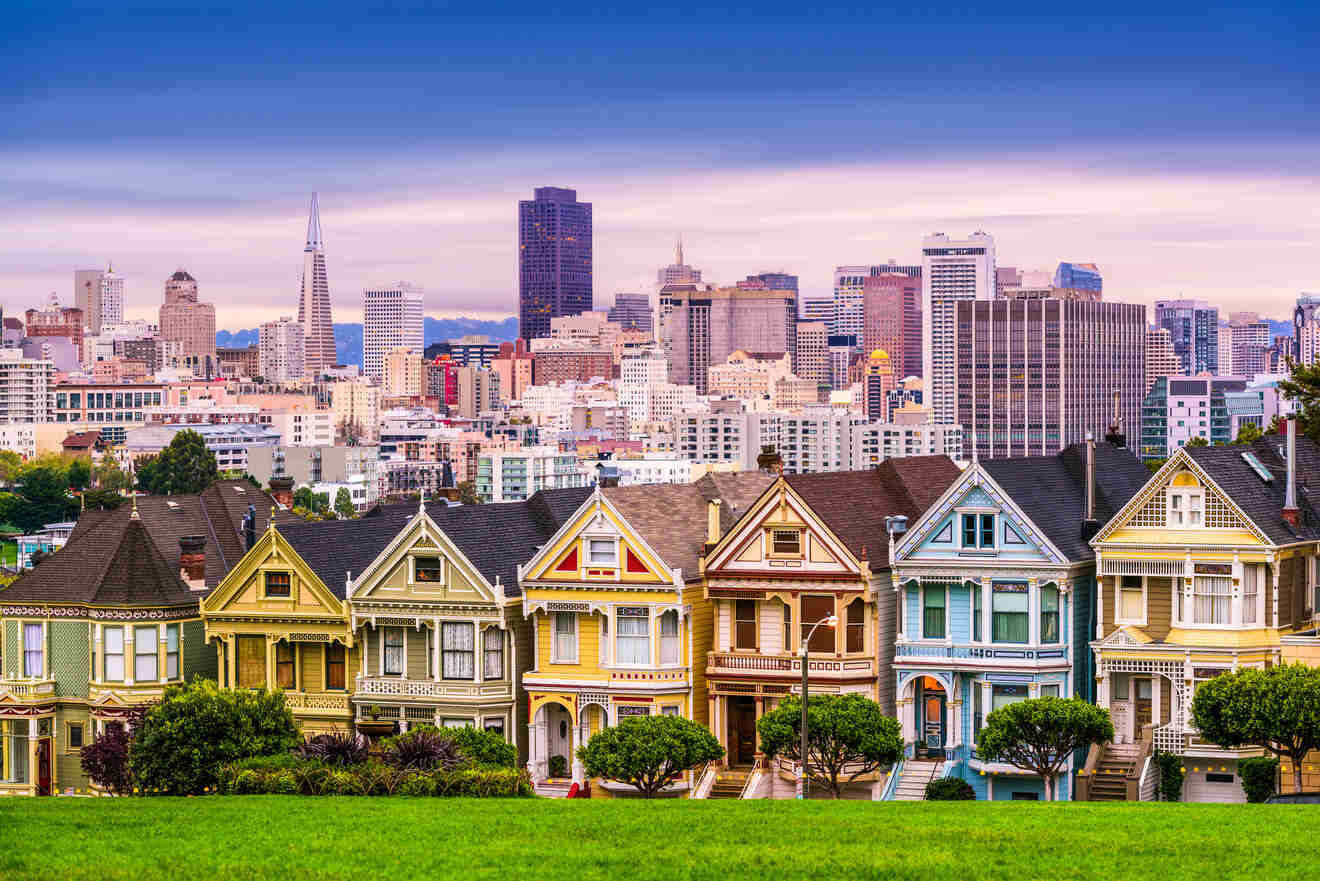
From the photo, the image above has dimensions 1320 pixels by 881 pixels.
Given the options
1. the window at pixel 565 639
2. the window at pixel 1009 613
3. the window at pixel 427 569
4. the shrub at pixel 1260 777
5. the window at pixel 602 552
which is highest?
the window at pixel 602 552

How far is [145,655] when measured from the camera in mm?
59000

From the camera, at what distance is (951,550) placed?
2064 inches

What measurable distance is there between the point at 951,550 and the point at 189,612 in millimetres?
19025

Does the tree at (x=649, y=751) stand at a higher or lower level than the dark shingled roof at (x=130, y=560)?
lower

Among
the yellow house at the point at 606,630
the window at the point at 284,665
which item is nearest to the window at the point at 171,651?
the window at the point at 284,665

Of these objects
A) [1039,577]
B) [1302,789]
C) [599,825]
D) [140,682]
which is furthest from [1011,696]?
[140,682]

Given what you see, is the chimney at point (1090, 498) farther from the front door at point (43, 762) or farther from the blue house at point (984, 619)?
the front door at point (43, 762)

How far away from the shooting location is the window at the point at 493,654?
55.8 m

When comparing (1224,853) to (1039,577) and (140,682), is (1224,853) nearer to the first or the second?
(1039,577)

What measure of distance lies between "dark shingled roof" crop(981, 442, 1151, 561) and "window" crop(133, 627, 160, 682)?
66.7 ft

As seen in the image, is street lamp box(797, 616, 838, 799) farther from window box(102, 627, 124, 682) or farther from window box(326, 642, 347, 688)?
window box(102, 627, 124, 682)

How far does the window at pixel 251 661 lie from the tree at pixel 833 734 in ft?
42.9

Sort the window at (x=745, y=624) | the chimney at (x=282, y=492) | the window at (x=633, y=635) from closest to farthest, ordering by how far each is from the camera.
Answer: the window at (x=745, y=624) → the window at (x=633, y=635) → the chimney at (x=282, y=492)

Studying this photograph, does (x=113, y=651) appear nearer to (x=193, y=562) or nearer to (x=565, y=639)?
(x=193, y=562)
